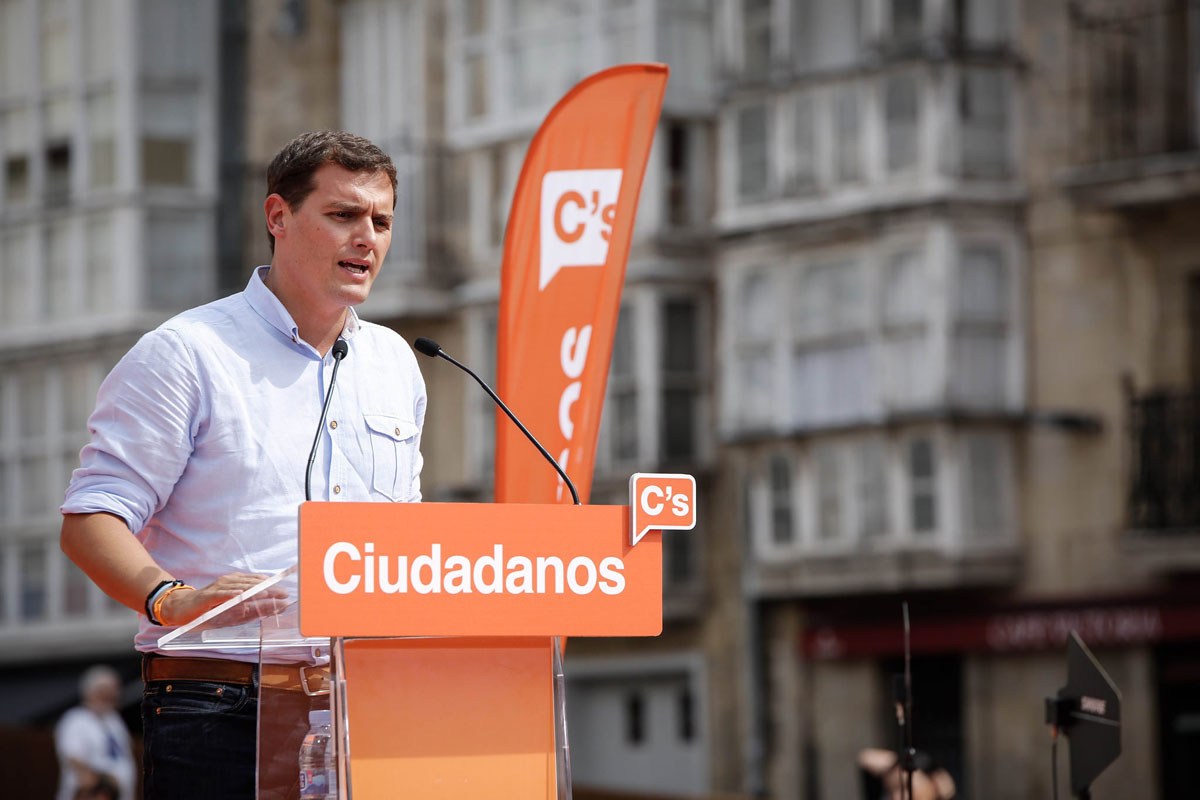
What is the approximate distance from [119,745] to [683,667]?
845 centimetres

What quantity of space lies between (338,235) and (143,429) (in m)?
0.53

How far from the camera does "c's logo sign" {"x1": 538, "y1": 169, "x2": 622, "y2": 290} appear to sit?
8383 mm

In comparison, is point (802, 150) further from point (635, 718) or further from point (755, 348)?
point (635, 718)

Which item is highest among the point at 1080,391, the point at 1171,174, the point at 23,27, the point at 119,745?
the point at 23,27

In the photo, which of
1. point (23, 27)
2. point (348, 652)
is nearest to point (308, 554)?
point (348, 652)

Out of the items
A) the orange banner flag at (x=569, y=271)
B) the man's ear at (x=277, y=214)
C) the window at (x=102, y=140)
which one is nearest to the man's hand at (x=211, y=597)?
the man's ear at (x=277, y=214)

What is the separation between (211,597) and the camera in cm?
380

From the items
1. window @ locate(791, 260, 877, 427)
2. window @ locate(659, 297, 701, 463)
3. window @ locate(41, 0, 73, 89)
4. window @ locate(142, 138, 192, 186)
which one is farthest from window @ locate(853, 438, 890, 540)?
window @ locate(41, 0, 73, 89)

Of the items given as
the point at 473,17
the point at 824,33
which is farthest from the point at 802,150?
the point at 473,17

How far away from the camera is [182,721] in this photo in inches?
159

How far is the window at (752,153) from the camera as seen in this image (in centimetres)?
2311

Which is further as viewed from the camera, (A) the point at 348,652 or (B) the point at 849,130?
(B) the point at 849,130

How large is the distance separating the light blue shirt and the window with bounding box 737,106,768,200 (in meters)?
19.0

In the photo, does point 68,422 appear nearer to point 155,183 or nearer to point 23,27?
point 155,183
